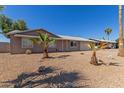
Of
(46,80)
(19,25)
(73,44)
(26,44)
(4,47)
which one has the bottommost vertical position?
(46,80)

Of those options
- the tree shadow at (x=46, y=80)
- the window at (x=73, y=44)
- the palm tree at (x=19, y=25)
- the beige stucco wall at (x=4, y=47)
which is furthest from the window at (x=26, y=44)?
the palm tree at (x=19, y=25)

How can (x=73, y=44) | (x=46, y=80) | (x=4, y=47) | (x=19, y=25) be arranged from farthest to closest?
1. (x=19, y=25)
2. (x=73, y=44)
3. (x=4, y=47)
4. (x=46, y=80)

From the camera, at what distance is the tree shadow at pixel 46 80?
787cm

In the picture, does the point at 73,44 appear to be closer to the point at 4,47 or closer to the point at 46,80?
the point at 4,47

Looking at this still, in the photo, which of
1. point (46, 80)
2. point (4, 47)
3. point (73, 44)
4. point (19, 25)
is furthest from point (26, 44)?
point (19, 25)

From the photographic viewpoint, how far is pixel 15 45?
2208 cm

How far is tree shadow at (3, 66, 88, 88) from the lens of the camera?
25.8 feet

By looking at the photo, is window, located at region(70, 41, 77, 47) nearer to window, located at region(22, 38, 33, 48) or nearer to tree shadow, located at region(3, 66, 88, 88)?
window, located at region(22, 38, 33, 48)

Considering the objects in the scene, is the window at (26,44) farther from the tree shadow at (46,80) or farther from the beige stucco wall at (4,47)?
the tree shadow at (46,80)

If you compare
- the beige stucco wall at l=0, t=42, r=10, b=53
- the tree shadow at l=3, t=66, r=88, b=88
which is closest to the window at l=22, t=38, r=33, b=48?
the beige stucco wall at l=0, t=42, r=10, b=53

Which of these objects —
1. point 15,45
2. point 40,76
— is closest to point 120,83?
point 40,76

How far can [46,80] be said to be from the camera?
8703 millimetres
